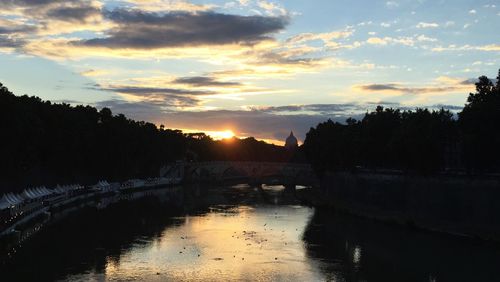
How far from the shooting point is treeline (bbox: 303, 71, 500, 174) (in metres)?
62.1

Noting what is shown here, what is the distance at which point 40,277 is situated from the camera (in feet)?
131

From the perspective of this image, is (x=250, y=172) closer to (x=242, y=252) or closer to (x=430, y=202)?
(x=430, y=202)

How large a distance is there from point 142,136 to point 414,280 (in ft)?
320

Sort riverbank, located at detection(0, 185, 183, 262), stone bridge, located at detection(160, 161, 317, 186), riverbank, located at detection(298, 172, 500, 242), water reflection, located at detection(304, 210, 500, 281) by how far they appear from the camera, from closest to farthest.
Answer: water reflection, located at detection(304, 210, 500, 281)
riverbank, located at detection(0, 185, 183, 262)
riverbank, located at detection(298, 172, 500, 242)
stone bridge, located at detection(160, 161, 317, 186)

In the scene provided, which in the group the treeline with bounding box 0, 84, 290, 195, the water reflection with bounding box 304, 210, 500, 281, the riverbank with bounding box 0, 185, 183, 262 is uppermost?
the treeline with bounding box 0, 84, 290, 195

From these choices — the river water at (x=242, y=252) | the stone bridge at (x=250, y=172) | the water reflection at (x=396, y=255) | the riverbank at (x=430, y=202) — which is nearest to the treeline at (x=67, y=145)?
the river water at (x=242, y=252)

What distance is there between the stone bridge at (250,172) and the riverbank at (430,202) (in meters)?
62.1

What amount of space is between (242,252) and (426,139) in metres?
30.6

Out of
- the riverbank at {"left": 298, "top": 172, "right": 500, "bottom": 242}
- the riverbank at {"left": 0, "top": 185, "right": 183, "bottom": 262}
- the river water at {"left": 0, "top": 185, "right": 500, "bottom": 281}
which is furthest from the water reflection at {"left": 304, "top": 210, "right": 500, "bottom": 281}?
the riverbank at {"left": 0, "top": 185, "right": 183, "bottom": 262}

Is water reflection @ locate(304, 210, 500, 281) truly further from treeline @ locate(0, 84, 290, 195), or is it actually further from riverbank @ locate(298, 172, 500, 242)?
treeline @ locate(0, 84, 290, 195)

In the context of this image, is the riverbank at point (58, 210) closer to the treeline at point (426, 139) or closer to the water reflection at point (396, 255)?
the water reflection at point (396, 255)

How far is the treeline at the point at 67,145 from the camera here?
67.1m

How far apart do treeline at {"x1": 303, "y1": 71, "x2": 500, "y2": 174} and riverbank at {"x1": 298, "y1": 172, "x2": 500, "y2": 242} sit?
2283mm

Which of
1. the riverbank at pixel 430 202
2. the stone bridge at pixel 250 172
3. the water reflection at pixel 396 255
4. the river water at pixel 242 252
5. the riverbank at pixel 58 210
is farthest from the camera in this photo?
the stone bridge at pixel 250 172
